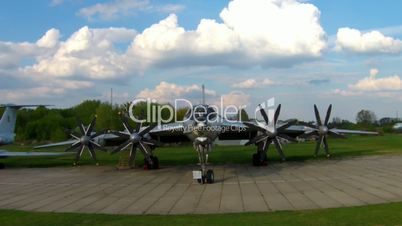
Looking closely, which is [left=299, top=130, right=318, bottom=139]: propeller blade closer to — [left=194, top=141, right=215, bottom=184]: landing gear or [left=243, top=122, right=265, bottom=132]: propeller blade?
[left=243, top=122, right=265, bottom=132]: propeller blade

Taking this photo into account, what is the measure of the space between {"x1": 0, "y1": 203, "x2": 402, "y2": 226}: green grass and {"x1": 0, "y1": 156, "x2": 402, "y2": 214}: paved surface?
0.94 metres

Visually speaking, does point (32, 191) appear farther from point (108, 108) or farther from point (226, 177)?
point (108, 108)

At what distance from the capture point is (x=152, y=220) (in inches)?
388

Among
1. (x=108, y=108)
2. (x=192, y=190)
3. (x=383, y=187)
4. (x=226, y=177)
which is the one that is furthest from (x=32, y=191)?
(x=108, y=108)

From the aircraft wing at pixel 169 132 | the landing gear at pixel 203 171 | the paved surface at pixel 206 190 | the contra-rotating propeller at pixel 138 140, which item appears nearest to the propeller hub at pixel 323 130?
the paved surface at pixel 206 190

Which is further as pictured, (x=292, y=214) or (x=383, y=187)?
(x=383, y=187)

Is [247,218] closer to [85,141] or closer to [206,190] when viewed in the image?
[206,190]

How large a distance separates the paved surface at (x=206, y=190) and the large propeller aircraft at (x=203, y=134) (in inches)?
56.4

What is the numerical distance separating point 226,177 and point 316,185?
4784 mm

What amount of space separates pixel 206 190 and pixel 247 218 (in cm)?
567

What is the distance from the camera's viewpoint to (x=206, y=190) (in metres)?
15.2

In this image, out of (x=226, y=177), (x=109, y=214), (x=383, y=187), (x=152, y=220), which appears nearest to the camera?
(x=152, y=220)

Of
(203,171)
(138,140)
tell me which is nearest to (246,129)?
(138,140)

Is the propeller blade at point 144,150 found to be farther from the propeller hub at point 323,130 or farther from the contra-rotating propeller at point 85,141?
the propeller hub at point 323,130
